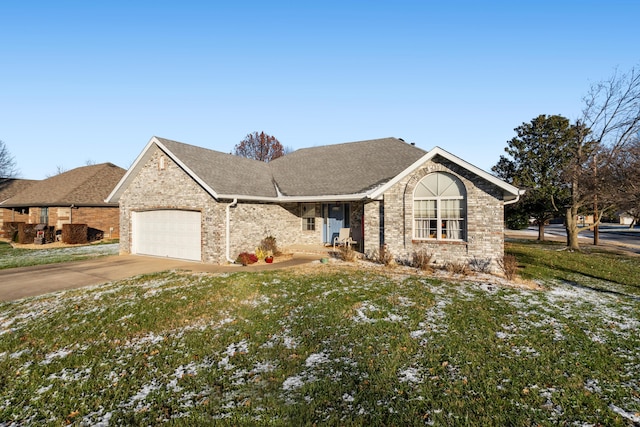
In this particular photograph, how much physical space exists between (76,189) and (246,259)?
2025 centimetres

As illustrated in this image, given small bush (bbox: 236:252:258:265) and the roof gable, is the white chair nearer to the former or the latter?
the roof gable

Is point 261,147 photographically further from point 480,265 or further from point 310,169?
point 480,265

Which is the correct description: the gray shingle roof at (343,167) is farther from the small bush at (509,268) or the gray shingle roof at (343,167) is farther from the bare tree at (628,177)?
the bare tree at (628,177)

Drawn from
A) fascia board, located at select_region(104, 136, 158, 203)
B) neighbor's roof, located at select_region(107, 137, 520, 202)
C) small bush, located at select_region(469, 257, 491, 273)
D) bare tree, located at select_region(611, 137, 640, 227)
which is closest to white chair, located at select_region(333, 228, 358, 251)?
neighbor's roof, located at select_region(107, 137, 520, 202)

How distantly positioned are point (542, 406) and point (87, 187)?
1224 inches

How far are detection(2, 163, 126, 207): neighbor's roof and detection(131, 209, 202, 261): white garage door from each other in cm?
911

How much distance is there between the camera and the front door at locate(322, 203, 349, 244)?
17.5 m

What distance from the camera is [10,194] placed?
107 ft

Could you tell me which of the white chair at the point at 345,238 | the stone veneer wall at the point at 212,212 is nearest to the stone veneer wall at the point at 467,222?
the white chair at the point at 345,238

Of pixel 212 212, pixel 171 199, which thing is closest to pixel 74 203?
pixel 171 199

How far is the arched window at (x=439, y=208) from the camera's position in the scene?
12391 mm

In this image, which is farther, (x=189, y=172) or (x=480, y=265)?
(x=189, y=172)

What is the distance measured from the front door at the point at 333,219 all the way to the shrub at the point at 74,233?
57.7 feet

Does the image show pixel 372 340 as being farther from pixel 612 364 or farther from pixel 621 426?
pixel 612 364
